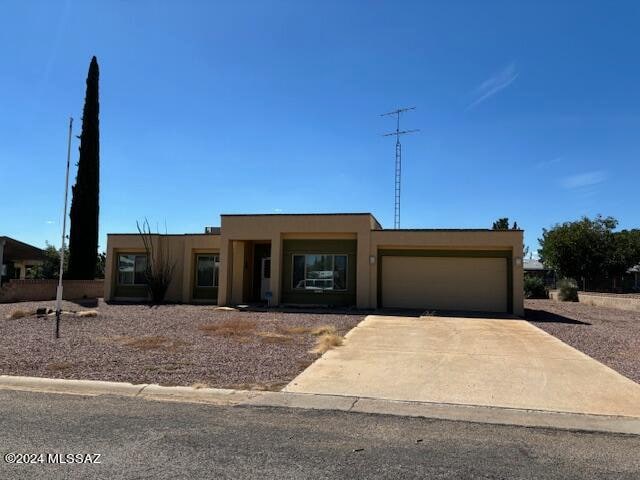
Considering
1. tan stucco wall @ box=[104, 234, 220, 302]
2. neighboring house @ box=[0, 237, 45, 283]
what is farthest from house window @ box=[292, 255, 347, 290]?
neighboring house @ box=[0, 237, 45, 283]

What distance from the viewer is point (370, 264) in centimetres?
2150

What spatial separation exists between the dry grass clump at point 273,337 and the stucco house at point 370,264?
27.1ft

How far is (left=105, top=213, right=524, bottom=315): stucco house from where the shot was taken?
837 inches

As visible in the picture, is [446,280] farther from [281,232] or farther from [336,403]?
[336,403]

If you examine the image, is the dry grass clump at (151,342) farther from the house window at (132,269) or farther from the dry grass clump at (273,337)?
the house window at (132,269)

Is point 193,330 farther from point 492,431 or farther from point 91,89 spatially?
point 91,89

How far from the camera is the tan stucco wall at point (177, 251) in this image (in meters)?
24.9

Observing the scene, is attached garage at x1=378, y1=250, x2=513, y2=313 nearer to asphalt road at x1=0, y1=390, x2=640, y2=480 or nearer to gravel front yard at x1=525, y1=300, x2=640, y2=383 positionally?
gravel front yard at x1=525, y1=300, x2=640, y2=383

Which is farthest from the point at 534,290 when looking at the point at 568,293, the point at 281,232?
the point at 281,232

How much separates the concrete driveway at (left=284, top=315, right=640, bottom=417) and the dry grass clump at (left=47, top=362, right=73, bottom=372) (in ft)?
12.9

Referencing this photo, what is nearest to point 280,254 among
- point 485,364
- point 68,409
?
point 485,364

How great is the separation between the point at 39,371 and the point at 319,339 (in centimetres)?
587

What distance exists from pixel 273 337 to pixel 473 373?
535 centimetres

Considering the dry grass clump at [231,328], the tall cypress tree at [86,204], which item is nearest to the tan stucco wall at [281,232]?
the dry grass clump at [231,328]
